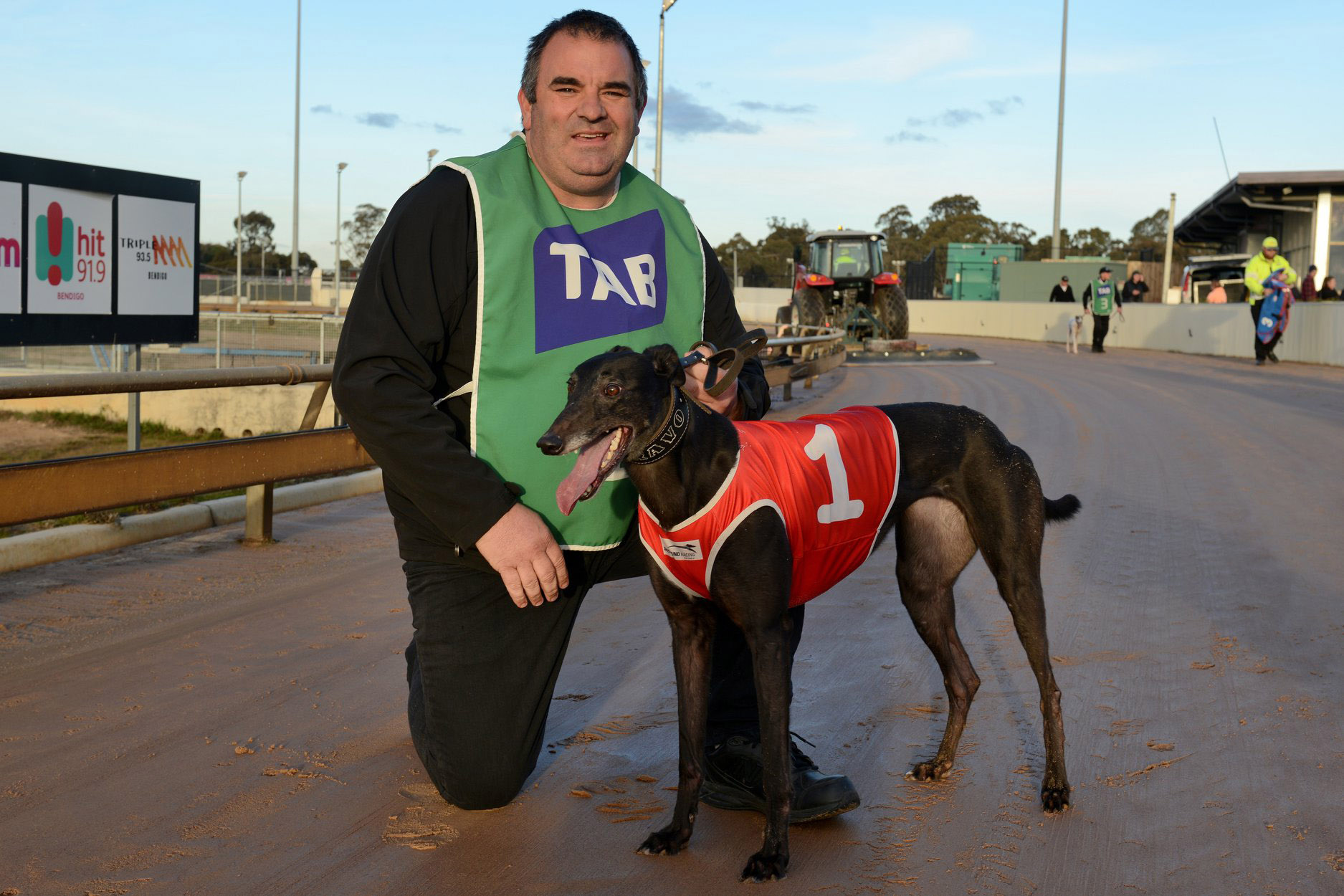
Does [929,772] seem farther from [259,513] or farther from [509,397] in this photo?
[259,513]

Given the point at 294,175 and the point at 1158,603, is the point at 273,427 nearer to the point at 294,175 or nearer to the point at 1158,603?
the point at 1158,603

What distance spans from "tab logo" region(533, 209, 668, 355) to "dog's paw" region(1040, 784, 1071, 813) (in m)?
1.67

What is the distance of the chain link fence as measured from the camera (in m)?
17.1

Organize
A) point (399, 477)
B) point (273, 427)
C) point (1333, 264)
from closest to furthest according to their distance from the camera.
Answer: point (399, 477) < point (273, 427) < point (1333, 264)

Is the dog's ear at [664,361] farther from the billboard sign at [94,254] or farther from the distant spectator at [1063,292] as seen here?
the distant spectator at [1063,292]

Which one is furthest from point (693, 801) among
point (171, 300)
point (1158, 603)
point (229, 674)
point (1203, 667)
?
point (171, 300)

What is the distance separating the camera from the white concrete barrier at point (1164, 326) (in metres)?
22.3

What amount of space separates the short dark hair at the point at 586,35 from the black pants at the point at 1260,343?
69.2 feet

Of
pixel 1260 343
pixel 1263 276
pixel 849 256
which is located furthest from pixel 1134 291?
pixel 1263 276

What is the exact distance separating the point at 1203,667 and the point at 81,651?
4081 millimetres

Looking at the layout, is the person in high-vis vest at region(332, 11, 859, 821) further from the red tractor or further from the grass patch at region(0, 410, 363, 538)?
the red tractor

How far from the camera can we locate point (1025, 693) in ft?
13.4

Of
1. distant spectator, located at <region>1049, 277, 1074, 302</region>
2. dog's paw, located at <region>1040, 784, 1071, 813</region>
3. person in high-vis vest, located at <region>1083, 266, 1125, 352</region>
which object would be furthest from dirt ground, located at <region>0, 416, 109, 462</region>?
distant spectator, located at <region>1049, 277, 1074, 302</region>

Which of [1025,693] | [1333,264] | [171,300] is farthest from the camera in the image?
[1333,264]
